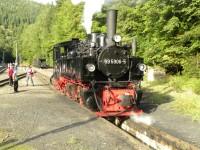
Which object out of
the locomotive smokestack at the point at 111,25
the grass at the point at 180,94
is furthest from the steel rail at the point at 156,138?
the locomotive smokestack at the point at 111,25

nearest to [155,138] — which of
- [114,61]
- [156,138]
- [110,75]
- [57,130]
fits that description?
[156,138]

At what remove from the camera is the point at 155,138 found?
1115 centimetres

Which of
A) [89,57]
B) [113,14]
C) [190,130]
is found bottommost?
[190,130]

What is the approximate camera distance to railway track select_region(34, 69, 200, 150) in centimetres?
973

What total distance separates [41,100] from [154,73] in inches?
477

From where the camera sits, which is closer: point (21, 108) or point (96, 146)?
point (96, 146)

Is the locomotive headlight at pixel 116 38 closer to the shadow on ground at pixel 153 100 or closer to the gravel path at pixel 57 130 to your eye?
the gravel path at pixel 57 130

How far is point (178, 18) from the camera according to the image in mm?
23797

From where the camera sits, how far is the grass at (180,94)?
14969 millimetres

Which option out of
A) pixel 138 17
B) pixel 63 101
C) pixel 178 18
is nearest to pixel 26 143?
pixel 63 101

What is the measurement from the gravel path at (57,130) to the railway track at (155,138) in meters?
1.04

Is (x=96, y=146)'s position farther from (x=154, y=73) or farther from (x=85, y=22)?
(x=154, y=73)

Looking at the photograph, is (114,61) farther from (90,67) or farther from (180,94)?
(180,94)

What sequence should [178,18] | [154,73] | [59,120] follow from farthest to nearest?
[154,73] → [178,18] → [59,120]
